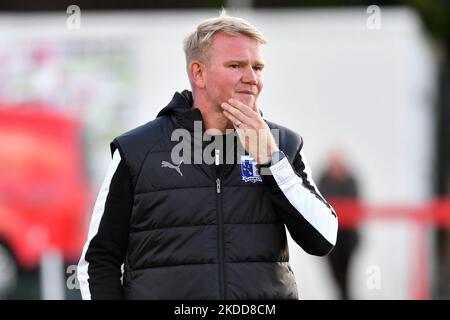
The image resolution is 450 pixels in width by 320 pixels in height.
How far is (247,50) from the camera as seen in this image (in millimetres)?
4188

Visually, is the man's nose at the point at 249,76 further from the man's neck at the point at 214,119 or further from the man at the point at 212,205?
the man's neck at the point at 214,119

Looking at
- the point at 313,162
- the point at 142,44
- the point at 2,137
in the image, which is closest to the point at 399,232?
the point at 313,162

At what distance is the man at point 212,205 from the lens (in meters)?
4.06

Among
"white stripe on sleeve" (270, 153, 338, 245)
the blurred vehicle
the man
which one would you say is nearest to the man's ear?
the man

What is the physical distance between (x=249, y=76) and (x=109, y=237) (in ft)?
2.69

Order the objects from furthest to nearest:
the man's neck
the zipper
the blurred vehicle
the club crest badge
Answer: the blurred vehicle
the man's neck
the club crest badge
the zipper

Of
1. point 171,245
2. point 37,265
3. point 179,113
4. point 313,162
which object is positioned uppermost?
point 179,113

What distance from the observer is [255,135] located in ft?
13.4

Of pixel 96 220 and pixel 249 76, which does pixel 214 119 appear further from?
pixel 96 220

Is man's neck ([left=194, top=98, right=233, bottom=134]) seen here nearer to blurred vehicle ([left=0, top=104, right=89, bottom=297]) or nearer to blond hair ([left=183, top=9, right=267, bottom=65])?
blond hair ([left=183, top=9, right=267, bottom=65])

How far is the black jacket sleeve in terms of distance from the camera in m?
4.18

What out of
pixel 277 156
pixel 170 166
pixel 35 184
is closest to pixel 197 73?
pixel 170 166
